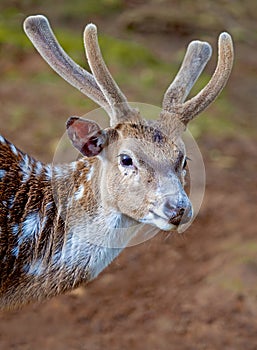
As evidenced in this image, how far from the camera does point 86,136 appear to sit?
373 cm

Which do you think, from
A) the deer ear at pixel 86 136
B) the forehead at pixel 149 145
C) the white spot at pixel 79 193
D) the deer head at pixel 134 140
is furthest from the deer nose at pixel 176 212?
the white spot at pixel 79 193

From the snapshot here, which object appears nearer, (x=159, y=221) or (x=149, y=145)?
(x=159, y=221)

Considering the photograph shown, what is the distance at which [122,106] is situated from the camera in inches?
150

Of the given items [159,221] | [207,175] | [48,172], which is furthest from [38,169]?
[207,175]

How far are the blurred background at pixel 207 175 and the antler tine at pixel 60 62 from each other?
4.44 ft

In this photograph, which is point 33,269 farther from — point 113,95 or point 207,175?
point 207,175

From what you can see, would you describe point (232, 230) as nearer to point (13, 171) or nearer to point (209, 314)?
point (209, 314)

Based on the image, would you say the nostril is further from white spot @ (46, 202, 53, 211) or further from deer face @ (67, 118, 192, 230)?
white spot @ (46, 202, 53, 211)

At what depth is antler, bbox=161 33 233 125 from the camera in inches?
155

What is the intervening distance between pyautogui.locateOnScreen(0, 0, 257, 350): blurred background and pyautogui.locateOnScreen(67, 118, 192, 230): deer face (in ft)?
4.28

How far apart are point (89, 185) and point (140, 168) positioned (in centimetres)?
41

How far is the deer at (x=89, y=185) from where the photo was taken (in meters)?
→ 3.69

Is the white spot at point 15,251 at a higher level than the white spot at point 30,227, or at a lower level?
lower

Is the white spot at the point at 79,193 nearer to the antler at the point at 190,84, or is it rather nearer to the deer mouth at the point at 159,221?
the deer mouth at the point at 159,221
